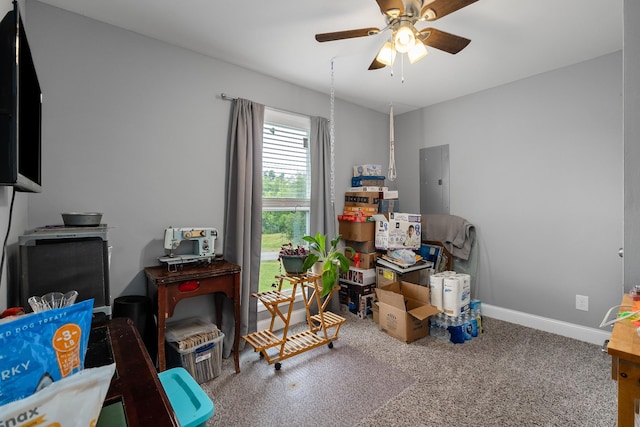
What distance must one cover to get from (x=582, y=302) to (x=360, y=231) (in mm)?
2083

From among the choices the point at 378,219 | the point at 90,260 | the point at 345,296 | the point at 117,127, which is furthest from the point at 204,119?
the point at 345,296

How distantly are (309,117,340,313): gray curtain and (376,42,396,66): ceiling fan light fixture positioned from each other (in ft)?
4.10

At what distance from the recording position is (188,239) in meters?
2.26

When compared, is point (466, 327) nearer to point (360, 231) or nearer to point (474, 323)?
point (474, 323)

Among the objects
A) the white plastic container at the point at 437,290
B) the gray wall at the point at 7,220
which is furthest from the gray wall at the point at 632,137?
the gray wall at the point at 7,220

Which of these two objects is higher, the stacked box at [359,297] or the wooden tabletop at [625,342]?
the wooden tabletop at [625,342]

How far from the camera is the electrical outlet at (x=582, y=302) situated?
2674 millimetres

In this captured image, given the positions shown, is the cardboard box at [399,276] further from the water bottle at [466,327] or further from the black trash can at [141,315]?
the black trash can at [141,315]

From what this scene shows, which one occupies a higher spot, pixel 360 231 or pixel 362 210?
pixel 362 210

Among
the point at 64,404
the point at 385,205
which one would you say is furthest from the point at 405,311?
the point at 64,404

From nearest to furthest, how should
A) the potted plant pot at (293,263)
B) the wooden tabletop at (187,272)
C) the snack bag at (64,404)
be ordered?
the snack bag at (64,404) → the wooden tabletop at (187,272) → the potted plant pot at (293,263)

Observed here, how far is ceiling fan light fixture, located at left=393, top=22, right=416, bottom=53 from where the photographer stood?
5.47 ft

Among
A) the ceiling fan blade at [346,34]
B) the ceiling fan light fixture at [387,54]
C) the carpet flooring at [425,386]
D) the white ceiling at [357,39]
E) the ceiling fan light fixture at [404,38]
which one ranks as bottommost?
the carpet flooring at [425,386]

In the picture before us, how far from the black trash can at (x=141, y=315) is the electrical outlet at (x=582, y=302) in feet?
11.5
